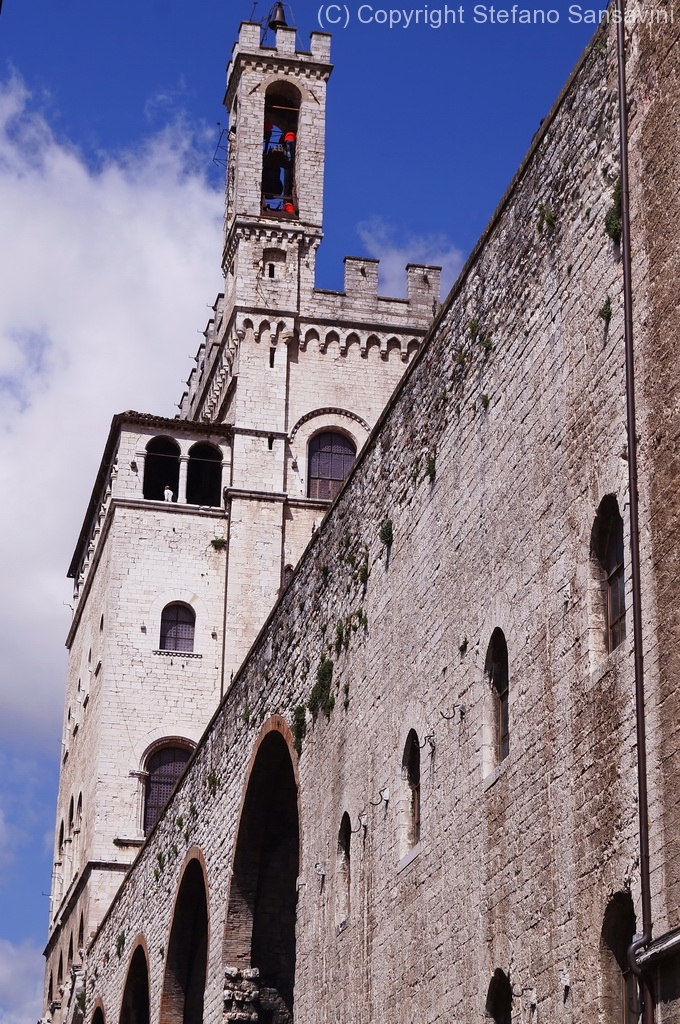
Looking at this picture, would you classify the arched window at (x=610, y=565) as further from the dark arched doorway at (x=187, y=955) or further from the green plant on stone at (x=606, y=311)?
the dark arched doorway at (x=187, y=955)

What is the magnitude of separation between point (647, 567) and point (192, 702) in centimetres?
2910

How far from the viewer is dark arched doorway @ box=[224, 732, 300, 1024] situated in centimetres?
2183

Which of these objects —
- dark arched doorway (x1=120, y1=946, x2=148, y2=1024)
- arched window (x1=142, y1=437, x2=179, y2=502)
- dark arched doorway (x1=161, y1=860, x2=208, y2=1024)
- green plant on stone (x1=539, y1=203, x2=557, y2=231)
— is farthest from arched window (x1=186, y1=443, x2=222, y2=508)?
green plant on stone (x1=539, y1=203, x2=557, y2=231)

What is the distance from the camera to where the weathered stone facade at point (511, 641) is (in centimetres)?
1053

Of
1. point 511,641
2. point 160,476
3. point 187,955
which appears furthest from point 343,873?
point 160,476

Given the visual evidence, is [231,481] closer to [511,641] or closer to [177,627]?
[177,627]

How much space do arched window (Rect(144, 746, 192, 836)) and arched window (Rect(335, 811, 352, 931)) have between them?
21.4 m

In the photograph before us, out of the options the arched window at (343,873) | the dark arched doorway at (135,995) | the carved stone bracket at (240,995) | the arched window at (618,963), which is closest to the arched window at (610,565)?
the arched window at (618,963)

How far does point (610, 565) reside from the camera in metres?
11.3

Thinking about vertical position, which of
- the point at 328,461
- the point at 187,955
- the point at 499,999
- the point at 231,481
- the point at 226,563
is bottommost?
the point at 499,999

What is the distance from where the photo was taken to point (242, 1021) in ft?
71.8

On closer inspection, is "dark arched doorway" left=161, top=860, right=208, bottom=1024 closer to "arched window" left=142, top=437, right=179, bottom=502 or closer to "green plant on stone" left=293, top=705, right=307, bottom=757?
"green plant on stone" left=293, top=705, right=307, bottom=757

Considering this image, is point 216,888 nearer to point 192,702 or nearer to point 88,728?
point 192,702

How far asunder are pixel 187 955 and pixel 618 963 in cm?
1644
